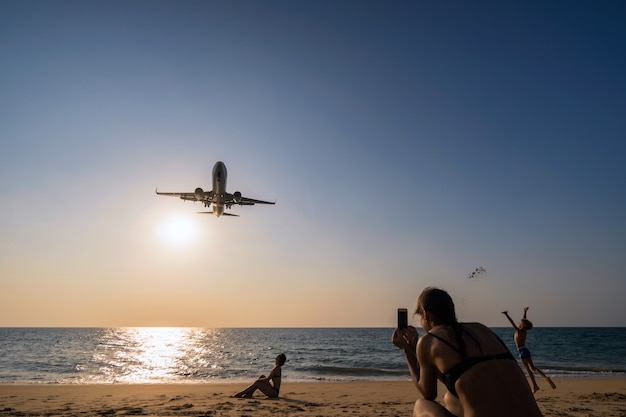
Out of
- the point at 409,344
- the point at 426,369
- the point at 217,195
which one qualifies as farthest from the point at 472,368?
the point at 217,195

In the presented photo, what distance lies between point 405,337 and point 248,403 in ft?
31.0

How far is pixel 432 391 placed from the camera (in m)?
3.48

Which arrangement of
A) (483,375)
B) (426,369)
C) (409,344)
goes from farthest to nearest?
(409,344) < (426,369) < (483,375)

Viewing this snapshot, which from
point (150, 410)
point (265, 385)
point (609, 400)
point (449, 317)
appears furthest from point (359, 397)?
point (449, 317)

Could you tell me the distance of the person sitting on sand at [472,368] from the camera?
3068 mm

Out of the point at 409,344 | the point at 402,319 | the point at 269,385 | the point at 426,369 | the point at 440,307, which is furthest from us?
the point at 269,385

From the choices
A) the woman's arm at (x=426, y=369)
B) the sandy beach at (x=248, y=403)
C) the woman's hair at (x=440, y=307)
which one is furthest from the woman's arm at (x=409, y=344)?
the sandy beach at (x=248, y=403)

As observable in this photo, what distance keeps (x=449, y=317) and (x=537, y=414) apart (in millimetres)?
850

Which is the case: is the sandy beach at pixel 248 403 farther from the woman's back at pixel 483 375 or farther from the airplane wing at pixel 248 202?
the airplane wing at pixel 248 202

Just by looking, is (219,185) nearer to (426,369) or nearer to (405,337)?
(405,337)

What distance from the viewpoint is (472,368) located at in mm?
3129

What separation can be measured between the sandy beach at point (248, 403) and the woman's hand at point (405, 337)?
23.8 feet

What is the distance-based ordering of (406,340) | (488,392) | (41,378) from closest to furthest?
→ (488,392)
(406,340)
(41,378)

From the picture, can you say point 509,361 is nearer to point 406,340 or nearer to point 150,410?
point 406,340
